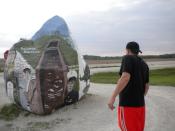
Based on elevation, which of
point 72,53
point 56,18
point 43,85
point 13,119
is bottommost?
point 13,119

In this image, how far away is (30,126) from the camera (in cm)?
1018

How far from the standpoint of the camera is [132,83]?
206 inches

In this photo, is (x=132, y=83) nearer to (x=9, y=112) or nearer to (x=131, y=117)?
(x=131, y=117)

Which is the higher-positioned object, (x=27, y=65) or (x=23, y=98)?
(x=27, y=65)

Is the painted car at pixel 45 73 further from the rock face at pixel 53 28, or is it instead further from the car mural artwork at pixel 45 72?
the rock face at pixel 53 28

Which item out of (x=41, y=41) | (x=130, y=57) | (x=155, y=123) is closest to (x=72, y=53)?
(x=41, y=41)

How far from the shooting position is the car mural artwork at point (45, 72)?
35.0 ft

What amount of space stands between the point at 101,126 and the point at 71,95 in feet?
7.88

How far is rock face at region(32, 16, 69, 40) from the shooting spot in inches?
442

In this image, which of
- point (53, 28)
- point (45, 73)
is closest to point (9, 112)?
point (45, 73)

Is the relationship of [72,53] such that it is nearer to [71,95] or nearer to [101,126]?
[71,95]

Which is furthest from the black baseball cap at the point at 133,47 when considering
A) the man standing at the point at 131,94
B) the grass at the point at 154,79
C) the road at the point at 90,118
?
the grass at the point at 154,79

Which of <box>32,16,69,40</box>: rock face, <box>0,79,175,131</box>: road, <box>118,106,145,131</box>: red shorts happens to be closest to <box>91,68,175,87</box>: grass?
<box>0,79,175,131</box>: road

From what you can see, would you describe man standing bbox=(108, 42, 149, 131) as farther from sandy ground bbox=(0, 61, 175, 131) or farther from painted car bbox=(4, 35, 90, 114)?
painted car bbox=(4, 35, 90, 114)
